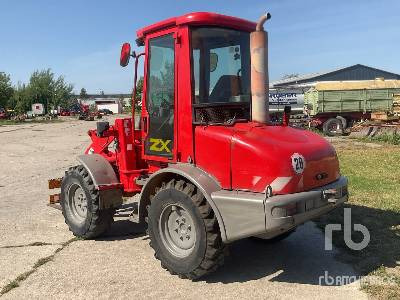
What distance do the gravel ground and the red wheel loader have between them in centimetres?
33

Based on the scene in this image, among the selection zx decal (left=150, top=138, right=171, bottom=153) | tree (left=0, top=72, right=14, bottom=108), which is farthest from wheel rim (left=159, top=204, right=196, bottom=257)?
tree (left=0, top=72, right=14, bottom=108)

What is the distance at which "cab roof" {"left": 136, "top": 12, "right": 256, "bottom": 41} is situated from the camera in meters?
4.73

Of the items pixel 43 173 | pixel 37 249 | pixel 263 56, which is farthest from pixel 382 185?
pixel 43 173

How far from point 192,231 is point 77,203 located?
7.89 feet

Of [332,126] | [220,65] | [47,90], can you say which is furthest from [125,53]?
[47,90]

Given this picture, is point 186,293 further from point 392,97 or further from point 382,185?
point 392,97

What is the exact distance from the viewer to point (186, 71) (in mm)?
4801

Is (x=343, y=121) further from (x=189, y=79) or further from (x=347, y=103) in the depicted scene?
(x=189, y=79)

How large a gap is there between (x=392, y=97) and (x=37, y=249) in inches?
897

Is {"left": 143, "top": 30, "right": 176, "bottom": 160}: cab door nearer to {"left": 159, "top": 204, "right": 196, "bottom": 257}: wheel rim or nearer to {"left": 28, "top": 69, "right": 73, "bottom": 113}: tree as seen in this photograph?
{"left": 159, "top": 204, "right": 196, "bottom": 257}: wheel rim

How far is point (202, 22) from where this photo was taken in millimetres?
4770

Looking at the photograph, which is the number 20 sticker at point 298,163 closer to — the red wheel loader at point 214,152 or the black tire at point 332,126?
the red wheel loader at point 214,152

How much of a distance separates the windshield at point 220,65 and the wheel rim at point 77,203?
2.56 m

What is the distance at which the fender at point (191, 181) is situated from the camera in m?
4.36
